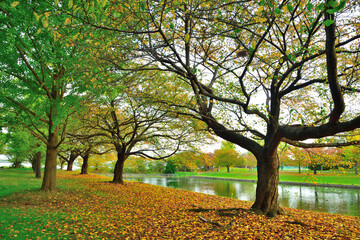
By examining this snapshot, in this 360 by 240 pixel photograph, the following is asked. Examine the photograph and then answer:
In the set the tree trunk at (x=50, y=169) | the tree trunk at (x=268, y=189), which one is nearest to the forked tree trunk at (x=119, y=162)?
the tree trunk at (x=50, y=169)

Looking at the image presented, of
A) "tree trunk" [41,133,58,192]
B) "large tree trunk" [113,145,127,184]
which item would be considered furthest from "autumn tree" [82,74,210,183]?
"tree trunk" [41,133,58,192]

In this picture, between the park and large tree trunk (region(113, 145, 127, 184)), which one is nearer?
the park

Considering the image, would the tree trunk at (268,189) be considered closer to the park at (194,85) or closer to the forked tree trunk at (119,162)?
the park at (194,85)

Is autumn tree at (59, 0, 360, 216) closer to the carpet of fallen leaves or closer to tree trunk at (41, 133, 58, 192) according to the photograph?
the carpet of fallen leaves

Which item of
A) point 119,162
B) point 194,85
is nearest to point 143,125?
point 119,162

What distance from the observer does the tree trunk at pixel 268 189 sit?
22.7 feet

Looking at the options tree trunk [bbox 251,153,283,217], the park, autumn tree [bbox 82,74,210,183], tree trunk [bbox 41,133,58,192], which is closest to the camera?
the park

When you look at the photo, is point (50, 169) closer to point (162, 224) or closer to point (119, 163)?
point (119, 163)

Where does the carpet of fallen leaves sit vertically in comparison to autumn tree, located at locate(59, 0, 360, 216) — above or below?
below

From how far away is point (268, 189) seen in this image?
693 centimetres

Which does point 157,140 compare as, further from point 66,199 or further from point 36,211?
point 36,211

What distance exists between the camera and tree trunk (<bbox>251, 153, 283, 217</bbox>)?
6.91 metres

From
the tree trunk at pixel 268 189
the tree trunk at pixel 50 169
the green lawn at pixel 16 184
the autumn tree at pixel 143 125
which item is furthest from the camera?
the autumn tree at pixel 143 125

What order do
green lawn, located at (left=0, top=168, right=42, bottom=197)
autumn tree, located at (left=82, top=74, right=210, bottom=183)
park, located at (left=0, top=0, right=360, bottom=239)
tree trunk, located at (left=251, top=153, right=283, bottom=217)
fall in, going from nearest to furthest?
park, located at (left=0, top=0, right=360, bottom=239) → tree trunk, located at (left=251, top=153, right=283, bottom=217) → green lawn, located at (left=0, top=168, right=42, bottom=197) → autumn tree, located at (left=82, top=74, right=210, bottom=183)
